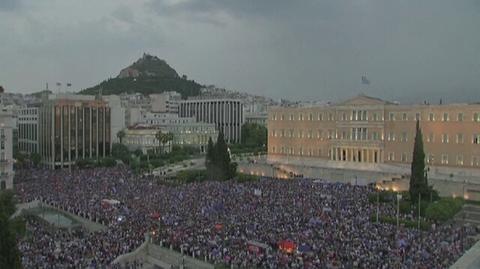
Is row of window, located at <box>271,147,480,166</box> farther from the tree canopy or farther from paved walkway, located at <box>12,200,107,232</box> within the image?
paved walkway, located at <box>12,200,107,232</box>

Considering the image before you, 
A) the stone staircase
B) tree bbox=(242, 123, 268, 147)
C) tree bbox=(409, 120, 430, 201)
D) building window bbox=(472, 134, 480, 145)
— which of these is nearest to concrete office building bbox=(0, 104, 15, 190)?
tree bbox=(409, 120, 430, 201)

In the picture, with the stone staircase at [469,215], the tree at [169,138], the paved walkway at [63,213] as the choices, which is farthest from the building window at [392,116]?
the tree at [169,138]

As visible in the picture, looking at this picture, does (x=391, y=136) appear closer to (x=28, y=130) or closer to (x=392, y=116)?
(x=392, y=116)

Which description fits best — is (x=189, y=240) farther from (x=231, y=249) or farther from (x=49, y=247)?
(x=49, y=247)

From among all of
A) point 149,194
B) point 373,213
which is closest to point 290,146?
point 149,194

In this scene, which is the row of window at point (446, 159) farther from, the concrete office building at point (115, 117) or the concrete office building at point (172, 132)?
the concrete office building at point (115, 117)

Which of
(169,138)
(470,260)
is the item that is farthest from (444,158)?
(169,138)
